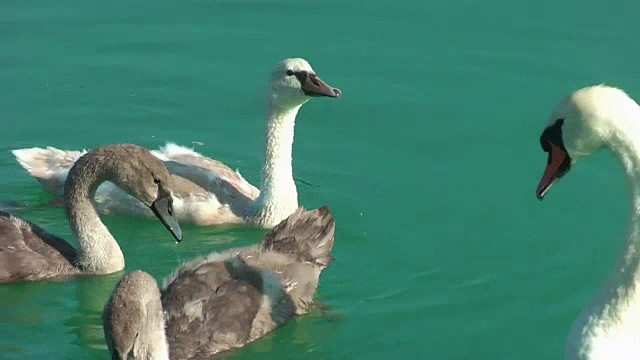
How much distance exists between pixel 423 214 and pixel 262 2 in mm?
4978

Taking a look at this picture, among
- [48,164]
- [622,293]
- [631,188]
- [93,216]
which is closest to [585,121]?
[631,188]

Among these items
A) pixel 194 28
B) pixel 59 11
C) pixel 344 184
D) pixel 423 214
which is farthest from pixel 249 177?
pixel 59 11

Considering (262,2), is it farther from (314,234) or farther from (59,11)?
(314,234)

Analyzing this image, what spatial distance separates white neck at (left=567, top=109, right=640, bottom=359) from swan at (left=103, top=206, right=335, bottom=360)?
8.78ft

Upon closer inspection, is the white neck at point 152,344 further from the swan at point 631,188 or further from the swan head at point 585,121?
the swan head at point 585,121

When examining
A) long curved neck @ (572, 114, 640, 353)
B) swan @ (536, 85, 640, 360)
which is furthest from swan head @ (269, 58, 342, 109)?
long curved neck @ (572, 114, 640, 353)

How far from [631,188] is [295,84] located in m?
4.33

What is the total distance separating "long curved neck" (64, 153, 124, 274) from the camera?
11.5 metres

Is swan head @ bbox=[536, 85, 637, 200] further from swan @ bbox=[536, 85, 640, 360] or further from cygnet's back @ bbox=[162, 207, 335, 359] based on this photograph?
cygnet's back @ bbox=[162, 207, 335, 359]

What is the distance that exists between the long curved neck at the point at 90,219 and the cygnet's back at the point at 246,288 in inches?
46.0

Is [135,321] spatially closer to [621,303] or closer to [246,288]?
[246,288]

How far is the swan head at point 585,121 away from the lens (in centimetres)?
838

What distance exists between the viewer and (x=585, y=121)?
8.46 metres

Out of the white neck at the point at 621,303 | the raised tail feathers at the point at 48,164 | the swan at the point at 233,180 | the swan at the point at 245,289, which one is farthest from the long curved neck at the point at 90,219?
the white neck at the point at 621,303
